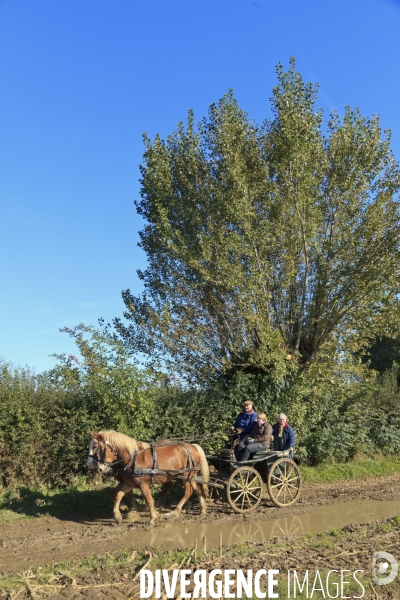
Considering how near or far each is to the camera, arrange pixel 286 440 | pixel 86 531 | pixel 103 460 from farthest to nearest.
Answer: pixel 286 440 → pixel 103 460 → pixel 86 531

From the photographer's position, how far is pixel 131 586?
18.6 ft

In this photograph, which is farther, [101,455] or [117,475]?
[117,475]

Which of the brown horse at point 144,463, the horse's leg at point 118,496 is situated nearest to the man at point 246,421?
the brown horse at point 144,463

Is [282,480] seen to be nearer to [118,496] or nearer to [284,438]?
[284,438]

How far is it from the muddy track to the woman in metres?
1.08

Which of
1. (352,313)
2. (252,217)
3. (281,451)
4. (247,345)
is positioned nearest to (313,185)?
(252,217)

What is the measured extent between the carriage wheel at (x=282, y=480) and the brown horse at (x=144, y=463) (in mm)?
1385

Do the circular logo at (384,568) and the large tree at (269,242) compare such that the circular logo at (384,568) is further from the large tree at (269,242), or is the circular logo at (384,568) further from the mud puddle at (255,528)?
the large tree at (269,242)

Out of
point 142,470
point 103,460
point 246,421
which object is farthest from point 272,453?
point 103,460

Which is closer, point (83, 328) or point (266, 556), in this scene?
point (266, 556)

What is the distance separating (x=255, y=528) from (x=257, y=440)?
78.3 inches

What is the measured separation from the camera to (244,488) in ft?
31.7

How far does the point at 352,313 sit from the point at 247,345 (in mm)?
3080

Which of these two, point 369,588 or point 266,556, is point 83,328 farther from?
point 369,588
